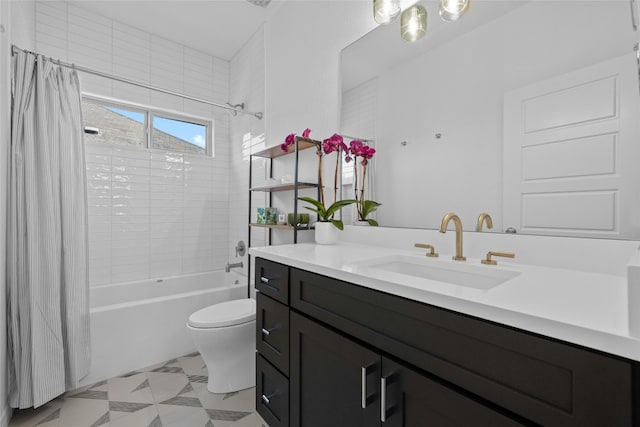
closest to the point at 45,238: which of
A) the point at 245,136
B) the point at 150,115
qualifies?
the point at 150,115

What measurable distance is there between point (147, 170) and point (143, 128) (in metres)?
0.42

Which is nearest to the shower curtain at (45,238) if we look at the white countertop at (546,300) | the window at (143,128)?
the window at (143,128)

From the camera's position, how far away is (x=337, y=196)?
5.89 feet

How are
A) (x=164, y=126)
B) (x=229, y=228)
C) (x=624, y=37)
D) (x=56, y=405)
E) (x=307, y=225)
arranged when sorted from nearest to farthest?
(x=624, y=37) → (x=56, y=405) → (x=307, y=225) → (x=164, y=126) → (x=229, y=228)

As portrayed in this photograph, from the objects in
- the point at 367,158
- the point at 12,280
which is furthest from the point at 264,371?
the point at 12,280

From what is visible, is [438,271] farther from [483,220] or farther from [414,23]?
[414,23]

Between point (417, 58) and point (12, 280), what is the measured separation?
7.64ft

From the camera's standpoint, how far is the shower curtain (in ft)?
5.05

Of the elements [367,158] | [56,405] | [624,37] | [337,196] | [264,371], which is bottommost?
[56,405]

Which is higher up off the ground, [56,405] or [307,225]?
[307,225]

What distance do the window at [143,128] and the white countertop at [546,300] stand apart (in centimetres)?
261

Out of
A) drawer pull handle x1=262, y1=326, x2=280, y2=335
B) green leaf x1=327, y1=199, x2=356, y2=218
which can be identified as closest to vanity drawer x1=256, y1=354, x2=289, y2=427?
drawer pull handle x1=262, y1=326, x2=280, y2=335

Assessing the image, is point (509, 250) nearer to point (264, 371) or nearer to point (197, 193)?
point (264, 371)

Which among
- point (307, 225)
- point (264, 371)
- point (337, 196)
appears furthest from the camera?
point (307, 225)
